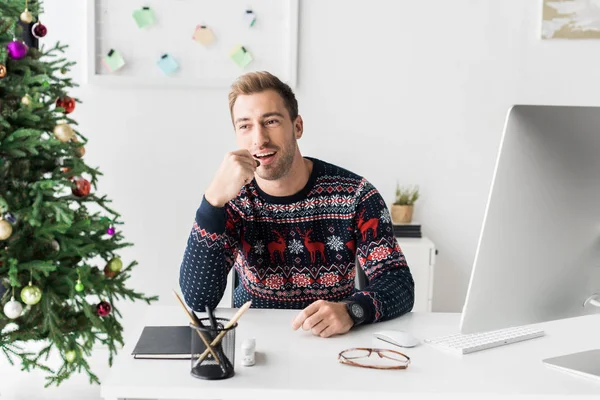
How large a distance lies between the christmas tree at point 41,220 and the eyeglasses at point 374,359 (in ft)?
1.93

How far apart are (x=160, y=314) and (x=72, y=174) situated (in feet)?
1.27

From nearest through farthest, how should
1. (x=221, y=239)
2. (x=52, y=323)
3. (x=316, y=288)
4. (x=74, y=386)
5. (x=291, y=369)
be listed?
(x=291, y=369) → (x=52, y=323) → (x=221, y=239) → (x=316, y=288) → (x=74, y=386)

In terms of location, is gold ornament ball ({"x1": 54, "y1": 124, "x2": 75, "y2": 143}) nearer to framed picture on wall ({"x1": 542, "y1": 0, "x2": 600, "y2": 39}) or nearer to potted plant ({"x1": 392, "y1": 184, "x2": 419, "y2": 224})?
potted plant ({"x1": 392, "y1": 184, "x2": 419, "y2": 224})

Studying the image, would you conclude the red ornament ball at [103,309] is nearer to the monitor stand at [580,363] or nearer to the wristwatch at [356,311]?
the wristwatch at [356,311]

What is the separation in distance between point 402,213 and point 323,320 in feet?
5.75

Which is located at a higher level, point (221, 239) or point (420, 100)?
point (420, 100)

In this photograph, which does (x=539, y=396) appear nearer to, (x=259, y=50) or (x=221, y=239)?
(x=221, y=239)

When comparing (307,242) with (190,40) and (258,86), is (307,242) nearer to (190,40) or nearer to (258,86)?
(258,86)

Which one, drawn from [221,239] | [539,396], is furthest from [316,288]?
[539,396]

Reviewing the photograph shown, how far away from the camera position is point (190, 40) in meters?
3.19

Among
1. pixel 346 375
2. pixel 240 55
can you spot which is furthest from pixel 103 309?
pixel 240 55

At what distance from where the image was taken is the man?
1.85m

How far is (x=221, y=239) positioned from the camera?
179cm

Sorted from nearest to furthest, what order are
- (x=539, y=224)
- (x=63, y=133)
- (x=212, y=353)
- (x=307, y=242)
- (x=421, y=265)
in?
(x=539, y=224), (x=212, y=353), (x=63, y=133), (x=307, y=242), (x=421, y=265)
